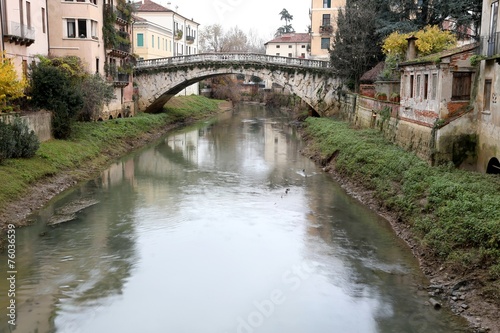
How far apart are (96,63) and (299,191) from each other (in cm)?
1727

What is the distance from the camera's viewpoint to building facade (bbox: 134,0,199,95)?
50256 mm

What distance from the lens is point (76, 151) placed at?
25.1 metres

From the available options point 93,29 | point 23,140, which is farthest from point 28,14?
point 23,140

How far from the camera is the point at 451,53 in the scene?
18719 mm

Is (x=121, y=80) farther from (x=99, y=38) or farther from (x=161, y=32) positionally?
(x=161, y=32)

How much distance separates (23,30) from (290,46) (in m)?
64.9

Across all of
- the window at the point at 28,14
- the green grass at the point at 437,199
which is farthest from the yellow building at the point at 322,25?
the window at the point at 28,14

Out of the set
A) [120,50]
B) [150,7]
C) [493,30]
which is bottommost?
[493,30]

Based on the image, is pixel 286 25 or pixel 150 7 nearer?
pixel 150 7

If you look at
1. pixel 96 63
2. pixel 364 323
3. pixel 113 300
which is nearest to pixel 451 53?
pixel 364 323

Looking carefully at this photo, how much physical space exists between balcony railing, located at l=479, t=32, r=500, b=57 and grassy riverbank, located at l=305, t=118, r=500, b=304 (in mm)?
3910

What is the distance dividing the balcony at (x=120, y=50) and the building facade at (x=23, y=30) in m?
6.01

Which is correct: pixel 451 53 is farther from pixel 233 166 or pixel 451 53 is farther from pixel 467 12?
pixel 467 12

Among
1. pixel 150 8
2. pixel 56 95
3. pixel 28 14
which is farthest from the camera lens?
pixel 150 8
